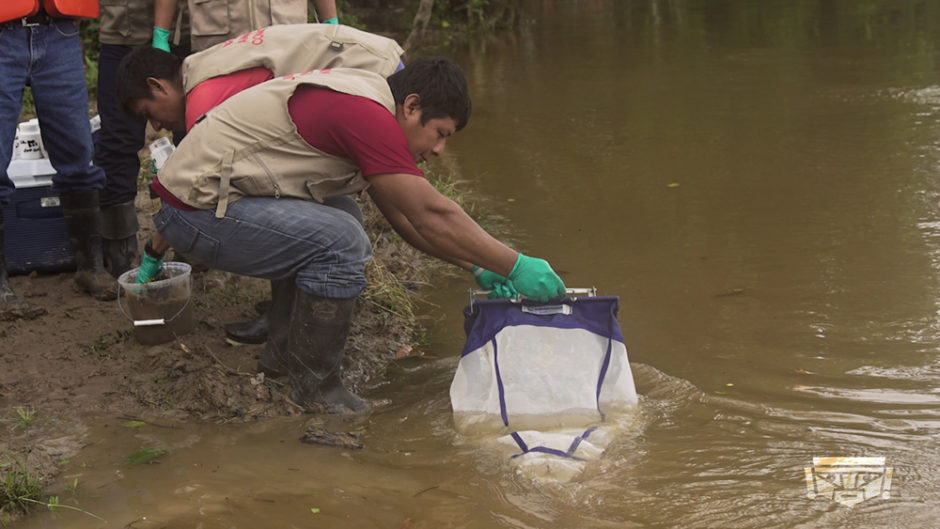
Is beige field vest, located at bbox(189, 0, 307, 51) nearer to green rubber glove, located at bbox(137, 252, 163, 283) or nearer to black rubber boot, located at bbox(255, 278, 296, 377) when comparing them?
green rubber glove, located at bbox(137, 252, 163, 283)

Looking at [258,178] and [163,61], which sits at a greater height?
[163,61]

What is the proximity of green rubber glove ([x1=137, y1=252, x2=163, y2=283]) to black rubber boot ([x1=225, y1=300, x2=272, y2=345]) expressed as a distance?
0.38 metres

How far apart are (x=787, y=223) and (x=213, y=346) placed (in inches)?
118

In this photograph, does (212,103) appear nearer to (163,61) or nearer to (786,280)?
(163,61)

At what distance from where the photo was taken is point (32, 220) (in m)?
4.61

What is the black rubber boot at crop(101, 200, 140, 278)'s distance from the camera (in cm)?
457

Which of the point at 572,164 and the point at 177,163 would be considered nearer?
the point at 177,163

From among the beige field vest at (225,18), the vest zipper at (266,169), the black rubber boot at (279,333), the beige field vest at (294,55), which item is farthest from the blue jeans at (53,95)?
the vest zipper at (266,169)

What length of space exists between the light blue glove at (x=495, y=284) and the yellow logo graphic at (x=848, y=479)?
3.63 ft

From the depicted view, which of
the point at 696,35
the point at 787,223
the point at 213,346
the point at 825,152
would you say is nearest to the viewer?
the point at 213,346

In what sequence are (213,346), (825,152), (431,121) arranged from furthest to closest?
(825,152), (213,346), (431,121)

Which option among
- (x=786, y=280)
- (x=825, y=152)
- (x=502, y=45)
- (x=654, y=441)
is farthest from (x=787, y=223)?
(x=502, y=45)

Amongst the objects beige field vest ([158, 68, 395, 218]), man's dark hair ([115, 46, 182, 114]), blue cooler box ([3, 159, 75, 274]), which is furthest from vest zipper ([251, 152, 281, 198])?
blue cooler box ([3, 159, 75, 274])

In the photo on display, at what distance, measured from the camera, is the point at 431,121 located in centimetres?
329
